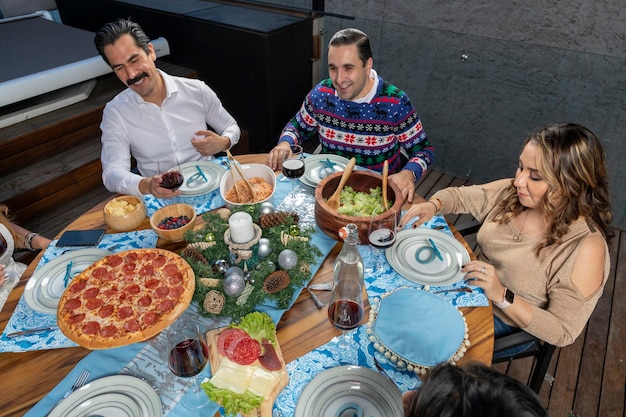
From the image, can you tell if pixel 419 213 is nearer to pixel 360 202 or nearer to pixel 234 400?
pixel 360 202

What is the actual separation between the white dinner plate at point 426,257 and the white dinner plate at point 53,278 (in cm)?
130

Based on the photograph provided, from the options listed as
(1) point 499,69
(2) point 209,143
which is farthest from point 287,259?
(1) point 499,69

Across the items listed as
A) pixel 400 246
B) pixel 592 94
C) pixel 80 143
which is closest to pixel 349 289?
pixel 400 246

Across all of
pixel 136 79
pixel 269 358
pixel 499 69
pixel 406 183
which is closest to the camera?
pixel 269 358

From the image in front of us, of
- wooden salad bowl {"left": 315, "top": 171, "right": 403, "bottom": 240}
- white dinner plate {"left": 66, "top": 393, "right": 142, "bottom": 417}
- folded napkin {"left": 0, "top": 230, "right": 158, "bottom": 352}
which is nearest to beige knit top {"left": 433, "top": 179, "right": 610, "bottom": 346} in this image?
wooden salad bowl {"left": 315, "top": 171, "right": 403, "bottom": 240}

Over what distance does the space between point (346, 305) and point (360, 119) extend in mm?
1526

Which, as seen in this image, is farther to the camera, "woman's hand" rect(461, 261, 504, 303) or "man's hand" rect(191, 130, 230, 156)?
"man's hand" rect(191, 130, 230, 156)

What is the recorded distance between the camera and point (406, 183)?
2.26m

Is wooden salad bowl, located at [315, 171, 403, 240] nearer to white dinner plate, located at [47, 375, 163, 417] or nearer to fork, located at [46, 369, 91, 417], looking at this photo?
white dinner plate, located at [47, 375, 163, 417]

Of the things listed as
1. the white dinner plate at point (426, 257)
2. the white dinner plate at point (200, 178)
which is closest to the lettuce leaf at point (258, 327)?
the white dinner plate at point (426, 257)

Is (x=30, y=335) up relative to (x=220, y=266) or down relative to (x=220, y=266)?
down

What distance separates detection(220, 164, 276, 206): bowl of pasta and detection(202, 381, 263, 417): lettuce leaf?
0.90 meters

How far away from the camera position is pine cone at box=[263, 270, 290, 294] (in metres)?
1.54

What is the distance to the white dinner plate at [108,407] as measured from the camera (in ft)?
4.02
